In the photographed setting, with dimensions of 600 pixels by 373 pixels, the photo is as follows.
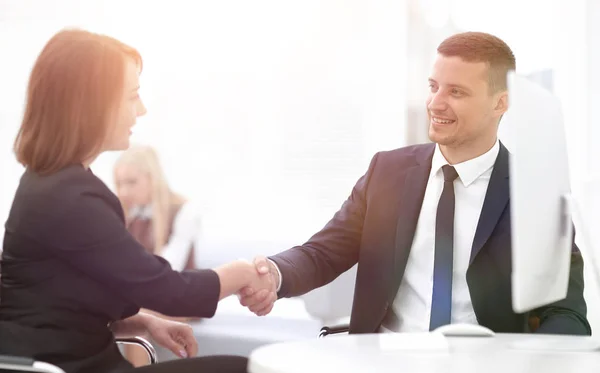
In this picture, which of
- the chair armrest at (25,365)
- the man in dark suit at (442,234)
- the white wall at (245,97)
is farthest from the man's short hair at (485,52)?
the chair armrest at (25,365)

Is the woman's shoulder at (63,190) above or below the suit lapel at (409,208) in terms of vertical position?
above

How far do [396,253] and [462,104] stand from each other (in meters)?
0.52

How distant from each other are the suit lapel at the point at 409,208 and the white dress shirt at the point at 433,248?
33 millimetres

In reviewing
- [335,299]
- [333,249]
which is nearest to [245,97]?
[335,299]

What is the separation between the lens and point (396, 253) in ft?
7.00

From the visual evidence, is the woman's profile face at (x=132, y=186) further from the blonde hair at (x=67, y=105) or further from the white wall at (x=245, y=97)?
the blonde hair at (x=67, y=105)

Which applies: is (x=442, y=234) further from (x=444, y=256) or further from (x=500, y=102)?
(x=500, y=102)

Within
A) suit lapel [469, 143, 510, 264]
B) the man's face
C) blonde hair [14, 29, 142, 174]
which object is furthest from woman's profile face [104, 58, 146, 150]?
suit lapel [469, 143, 510, 264]

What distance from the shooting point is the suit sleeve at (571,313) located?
1.93 meters

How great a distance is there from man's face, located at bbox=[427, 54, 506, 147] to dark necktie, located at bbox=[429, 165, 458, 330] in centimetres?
12

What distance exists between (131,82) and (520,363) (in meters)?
1.19

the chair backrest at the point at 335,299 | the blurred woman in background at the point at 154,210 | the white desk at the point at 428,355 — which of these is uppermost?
the white desk at the point at 428,355

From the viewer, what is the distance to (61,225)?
62.3 inches

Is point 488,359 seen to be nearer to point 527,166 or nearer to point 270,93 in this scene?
point 527,166
